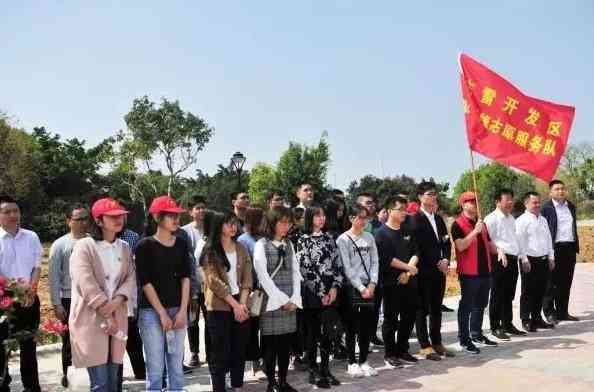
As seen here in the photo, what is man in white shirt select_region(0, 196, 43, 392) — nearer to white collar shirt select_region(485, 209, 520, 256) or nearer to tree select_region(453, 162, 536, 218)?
white collar shirt select_region(485, 209, 520, 256)

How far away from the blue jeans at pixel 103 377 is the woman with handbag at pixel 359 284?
7.72 ft

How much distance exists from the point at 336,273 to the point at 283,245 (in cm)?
69

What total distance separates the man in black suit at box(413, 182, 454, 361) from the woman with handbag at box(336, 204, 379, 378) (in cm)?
77

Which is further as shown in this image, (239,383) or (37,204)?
(37,204)

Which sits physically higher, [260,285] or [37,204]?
[37,204]

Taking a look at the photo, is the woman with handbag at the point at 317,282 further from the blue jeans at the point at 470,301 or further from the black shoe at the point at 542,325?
the black shoe at the point at 542,325

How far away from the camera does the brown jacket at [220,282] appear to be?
15.2ft

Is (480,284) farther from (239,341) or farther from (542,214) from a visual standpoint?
(239,341)

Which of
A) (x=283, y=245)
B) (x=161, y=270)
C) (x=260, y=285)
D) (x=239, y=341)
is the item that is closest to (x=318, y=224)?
(x=283, y=245)

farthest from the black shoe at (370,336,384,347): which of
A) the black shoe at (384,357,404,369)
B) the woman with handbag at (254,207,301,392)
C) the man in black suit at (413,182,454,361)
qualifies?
the woman with handbag at (254,207,301,392)

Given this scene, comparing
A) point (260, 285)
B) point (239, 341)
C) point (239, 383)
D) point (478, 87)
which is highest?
point (478, 87)

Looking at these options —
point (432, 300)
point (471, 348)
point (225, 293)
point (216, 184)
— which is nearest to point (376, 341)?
point (432, 300)

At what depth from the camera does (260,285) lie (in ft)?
16.4

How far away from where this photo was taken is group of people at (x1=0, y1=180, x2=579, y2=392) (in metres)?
4.12
